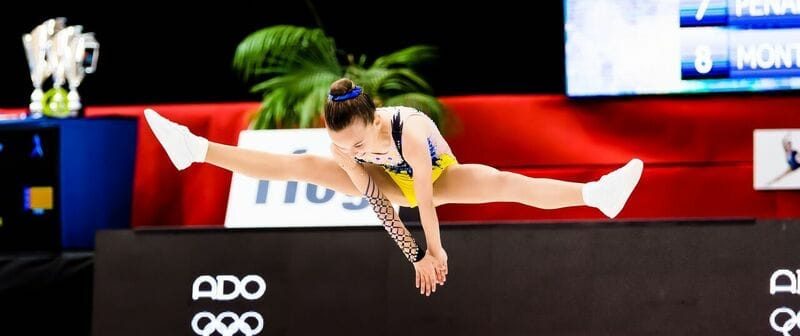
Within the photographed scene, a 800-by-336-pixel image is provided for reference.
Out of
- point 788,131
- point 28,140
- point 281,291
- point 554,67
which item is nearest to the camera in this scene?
point 281,291

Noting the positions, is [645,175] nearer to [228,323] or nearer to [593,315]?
[593,315]

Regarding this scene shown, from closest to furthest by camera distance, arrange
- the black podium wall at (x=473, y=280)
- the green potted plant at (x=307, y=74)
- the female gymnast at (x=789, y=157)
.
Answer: the black podium wall at (x=473, y=280) → the female gymnast at (x=789, y=157) → the green potted plant at (x=307, y=74)

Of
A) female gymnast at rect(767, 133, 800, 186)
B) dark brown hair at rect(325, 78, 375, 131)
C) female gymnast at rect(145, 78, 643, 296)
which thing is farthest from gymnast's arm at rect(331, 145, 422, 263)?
female gymnast at rect(767, 133, 800, 186)

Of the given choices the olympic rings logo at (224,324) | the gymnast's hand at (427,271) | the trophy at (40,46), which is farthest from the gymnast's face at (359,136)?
the trophy at (40,46)

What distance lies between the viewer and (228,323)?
5.29 m

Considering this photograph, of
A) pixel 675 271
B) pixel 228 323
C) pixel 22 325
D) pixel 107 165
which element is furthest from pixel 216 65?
pixel 675 271

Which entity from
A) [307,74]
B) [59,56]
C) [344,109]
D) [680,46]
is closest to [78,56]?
[59,56]

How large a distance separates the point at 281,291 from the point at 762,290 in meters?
1.96

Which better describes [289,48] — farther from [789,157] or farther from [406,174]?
[789,157]

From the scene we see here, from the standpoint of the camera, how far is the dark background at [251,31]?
22.7 feet

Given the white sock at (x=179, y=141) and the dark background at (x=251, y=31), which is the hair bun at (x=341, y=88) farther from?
the dark background at (x=251, y=31)

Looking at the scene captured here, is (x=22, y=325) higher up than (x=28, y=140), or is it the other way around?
(x=28, y=140)

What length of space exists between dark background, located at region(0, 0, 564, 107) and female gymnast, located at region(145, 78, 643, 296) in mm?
2546

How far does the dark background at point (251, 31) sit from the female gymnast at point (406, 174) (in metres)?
2.55
